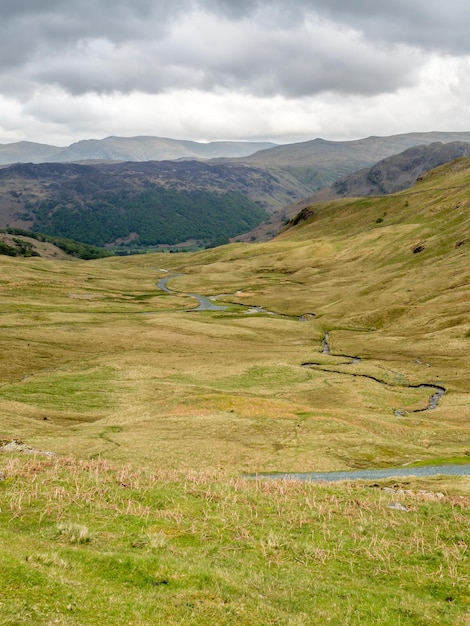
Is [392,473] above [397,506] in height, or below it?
below

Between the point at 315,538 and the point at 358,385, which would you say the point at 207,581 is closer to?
the point at 315,538

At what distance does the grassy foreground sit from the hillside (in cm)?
10

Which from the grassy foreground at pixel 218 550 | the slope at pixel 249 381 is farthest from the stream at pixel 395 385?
the grassy foreground at pixel 218 550

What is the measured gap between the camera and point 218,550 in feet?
75.5

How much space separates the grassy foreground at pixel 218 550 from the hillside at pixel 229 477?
0.33 feet

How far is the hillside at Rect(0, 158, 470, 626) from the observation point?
18.1 metres

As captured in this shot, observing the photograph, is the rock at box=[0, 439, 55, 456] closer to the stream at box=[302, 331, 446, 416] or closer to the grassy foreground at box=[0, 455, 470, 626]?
the grassy foreground at box=[0, 455, 470, 626]

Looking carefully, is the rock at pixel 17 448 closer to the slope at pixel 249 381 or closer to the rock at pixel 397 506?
the slope at pixel 249 381

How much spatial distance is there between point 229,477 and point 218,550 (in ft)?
45.0

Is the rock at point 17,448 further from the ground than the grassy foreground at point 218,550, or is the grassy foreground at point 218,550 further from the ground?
the grassy foreground at point 218,550

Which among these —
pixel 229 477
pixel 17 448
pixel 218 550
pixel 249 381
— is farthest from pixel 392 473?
pixel 249 381

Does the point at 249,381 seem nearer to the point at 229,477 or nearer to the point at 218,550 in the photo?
the point at 229,477

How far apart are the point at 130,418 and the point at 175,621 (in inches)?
2142

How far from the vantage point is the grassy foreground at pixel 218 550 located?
16594 millimetres
